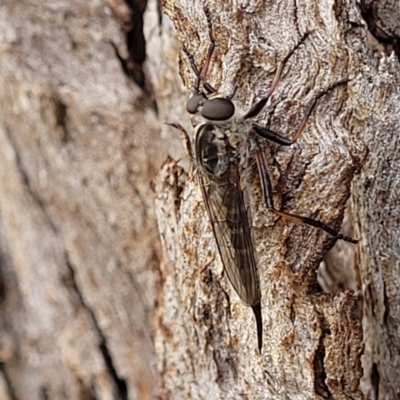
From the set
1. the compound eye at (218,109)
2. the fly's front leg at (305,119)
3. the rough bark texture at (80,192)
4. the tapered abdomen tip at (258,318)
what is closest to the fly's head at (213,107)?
the compound eye at (218,109)

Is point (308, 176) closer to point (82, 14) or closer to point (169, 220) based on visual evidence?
point (169, 220)

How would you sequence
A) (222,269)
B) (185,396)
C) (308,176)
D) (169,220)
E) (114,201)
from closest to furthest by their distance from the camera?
(308,176), (222,269), (169,220), (185,396), (114,201)

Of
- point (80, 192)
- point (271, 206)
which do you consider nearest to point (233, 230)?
point (271, 206)

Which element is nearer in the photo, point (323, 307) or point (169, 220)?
point (323, 307)

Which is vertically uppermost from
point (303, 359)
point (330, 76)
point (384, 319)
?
point (330, 76)

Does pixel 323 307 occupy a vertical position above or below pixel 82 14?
below

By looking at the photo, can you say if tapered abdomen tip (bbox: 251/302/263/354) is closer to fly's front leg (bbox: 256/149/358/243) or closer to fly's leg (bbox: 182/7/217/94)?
fly's front leg (bbox: 256/149/358/243)

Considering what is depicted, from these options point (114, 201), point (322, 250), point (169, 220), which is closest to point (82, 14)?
point (114, 201)
